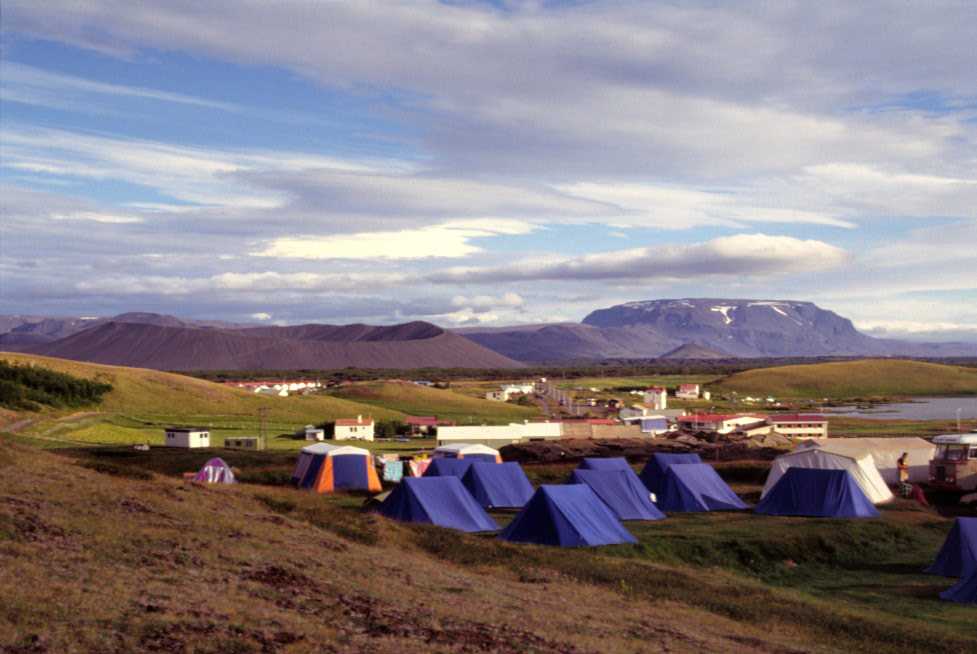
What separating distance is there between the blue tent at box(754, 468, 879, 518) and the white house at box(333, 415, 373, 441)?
4135 centimetres

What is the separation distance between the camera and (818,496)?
33562 mm

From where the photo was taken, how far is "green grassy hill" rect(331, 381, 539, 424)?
4094 inches

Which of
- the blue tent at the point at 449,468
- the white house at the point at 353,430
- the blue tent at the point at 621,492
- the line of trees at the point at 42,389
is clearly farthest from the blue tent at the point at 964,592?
the line of trees at the point at 42,389

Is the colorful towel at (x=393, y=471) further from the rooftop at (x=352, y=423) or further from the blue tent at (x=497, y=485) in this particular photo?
the rooftop at (x=352, y=423)

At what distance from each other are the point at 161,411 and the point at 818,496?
2576 inches

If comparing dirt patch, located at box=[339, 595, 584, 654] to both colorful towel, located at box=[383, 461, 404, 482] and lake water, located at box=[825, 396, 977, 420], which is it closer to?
colorful towel, located at box=[383, 461, 404, 482]

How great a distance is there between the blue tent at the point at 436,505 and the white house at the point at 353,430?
41.4 metres

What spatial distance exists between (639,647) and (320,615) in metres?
4.20

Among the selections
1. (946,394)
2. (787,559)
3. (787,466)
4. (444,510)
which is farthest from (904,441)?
(946,394)

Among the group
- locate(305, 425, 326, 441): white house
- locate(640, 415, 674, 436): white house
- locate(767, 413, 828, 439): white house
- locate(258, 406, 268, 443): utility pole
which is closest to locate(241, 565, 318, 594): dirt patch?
locate(258, 406, 268, 443): utility pole

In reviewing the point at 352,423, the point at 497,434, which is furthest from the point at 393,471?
the point at 352,423

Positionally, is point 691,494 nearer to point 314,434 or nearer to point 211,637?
point 211,637

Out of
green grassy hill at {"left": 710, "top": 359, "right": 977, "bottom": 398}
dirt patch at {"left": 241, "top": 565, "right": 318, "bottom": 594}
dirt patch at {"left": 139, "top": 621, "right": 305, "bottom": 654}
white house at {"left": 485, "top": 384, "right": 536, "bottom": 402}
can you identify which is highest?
green grassy hill at {"left": 710, "top": 359, "right": 977, "bottom": 398}

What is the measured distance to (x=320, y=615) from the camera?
43.4 ft
